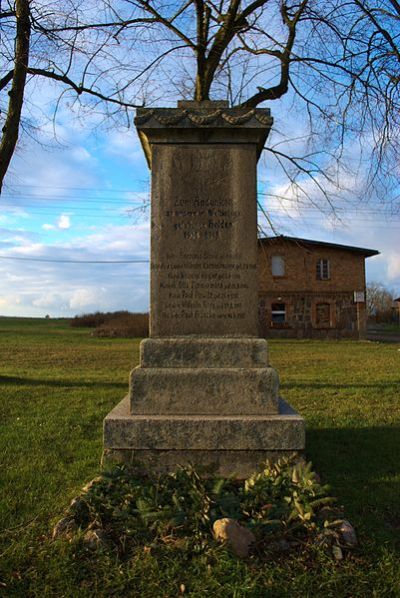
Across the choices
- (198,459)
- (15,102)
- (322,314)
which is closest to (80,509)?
(198,459)

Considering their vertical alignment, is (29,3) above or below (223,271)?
above

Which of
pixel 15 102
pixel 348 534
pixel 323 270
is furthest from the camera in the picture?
pixel 323 270

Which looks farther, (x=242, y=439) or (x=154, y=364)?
(x=154, y=364)

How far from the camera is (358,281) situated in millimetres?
32688

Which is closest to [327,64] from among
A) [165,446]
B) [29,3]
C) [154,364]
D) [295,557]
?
[29,3]

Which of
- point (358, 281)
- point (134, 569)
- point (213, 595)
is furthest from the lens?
point (358, 281)

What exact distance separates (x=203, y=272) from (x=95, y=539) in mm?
2346

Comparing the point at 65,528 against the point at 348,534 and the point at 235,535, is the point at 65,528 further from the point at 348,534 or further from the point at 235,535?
the point at 348,534

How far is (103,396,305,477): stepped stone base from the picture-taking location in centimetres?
398

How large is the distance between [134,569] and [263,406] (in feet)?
5.83

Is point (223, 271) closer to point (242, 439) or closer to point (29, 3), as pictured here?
point (242, 439)

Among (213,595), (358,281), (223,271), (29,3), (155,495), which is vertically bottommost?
(213,595)

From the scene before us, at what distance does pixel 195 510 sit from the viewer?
10.8 ft

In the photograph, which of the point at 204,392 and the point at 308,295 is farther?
the point at 308,295
